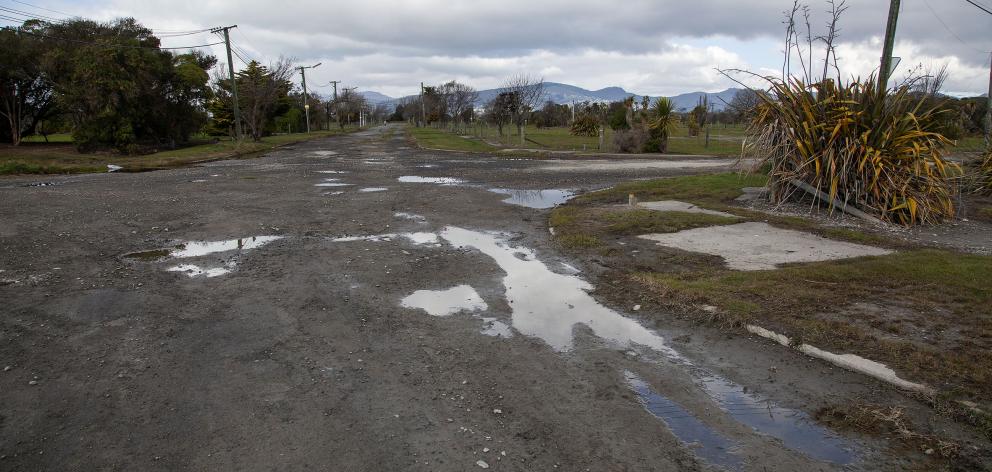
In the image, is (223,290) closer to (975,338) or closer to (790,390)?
(790,390)

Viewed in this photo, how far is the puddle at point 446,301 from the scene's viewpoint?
619 centimetres

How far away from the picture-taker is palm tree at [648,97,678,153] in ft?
106

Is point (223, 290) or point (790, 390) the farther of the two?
point (223, 290)

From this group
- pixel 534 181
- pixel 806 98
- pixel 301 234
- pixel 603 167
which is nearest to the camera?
pixel 301 234

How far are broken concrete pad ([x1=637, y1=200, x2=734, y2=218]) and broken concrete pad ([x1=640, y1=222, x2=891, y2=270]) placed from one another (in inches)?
47.8

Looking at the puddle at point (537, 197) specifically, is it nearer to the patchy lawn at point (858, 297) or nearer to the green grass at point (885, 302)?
the patchy lawn at point (858, 297)

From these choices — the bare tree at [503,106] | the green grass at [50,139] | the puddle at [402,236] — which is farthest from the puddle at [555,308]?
the green grass at [50,139]

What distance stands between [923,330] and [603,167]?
1874cm

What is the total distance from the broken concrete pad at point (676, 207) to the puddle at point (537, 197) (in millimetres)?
2172

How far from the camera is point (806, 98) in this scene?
11.2 metres

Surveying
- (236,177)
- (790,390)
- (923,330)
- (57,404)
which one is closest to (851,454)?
(790,390)

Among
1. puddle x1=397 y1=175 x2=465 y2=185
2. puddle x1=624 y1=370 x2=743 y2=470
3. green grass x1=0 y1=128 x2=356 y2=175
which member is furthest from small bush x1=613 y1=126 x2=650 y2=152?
puddle x1=624 y1=370 x2=743 y2=470

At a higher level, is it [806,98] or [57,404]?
[806,98]

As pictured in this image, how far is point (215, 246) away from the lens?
354 inches
